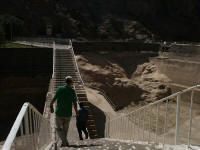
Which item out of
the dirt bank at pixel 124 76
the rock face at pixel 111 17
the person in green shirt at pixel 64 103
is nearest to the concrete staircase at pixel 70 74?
the dirt bank at pixel 124 76

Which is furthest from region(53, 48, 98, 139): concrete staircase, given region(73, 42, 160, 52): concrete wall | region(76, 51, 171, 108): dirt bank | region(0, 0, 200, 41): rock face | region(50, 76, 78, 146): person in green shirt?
region(0, 0, 200, 41): rock face

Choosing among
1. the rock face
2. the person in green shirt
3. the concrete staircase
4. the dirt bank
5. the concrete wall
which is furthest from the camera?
the rock face

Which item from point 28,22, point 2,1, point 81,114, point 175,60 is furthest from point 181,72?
point 2,1

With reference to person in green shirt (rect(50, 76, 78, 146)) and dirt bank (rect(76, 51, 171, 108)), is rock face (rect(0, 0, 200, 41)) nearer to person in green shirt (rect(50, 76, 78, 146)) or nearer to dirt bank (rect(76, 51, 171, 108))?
dirt bank (rect(76, 51, 171, 108))

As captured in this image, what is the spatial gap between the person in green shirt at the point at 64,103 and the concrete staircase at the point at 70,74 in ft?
17.5

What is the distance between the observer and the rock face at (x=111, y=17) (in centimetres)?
4588

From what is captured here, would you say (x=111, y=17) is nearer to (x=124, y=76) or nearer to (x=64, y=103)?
(x=124, y=76)

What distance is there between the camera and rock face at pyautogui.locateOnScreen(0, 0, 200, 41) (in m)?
45.9

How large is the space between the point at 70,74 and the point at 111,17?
3426 centimetres

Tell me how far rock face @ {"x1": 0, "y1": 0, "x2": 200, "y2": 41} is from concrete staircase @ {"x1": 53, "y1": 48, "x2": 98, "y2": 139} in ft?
72.4

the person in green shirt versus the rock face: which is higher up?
the rock face

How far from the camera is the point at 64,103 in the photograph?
6938mm

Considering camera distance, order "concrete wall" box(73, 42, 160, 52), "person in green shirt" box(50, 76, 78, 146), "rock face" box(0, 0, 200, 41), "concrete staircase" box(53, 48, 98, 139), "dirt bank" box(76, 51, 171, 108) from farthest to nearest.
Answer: "rock face" box(0, 0, 200, 41) → "concrete wall" box(73, 42, 160, 52) → "dirt bank" box(76, 51, 171, 108) → "concrete staircase" box(53, 48, 98, 139) → "person in green shirt" box(50, 76, 78, 146)

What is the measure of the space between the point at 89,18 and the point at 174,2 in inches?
657
